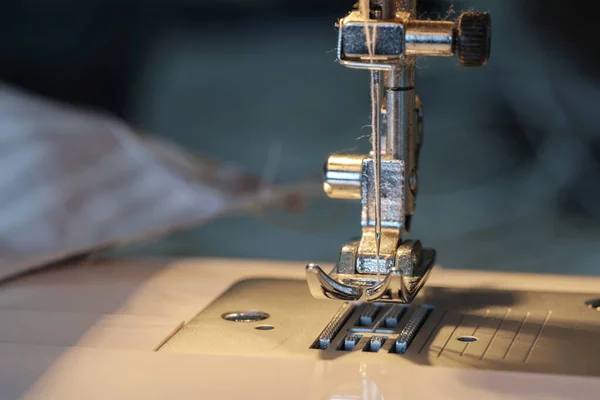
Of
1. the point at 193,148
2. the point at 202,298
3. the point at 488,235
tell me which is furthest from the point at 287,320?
the point at 193,148

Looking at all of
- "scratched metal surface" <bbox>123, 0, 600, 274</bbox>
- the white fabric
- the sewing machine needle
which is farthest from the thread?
"scratched metal surface" <bbox>123, 0, 600, 274</bbox>

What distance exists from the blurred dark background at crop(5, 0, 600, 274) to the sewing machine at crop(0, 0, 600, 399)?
0.53 metres

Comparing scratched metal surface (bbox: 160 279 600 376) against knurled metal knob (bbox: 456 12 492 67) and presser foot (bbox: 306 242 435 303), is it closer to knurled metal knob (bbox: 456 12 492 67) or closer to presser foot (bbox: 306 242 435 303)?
presser foot (bbox: 306 242 435 303)

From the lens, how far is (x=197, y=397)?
811 millimetres

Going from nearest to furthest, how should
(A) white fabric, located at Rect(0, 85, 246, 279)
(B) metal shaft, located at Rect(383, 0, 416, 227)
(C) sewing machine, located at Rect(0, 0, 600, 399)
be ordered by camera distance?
(C) sewing machine, located at Rect(0, 0, 600, 399)
(B) metal shaft, located at Rect(383, 0, 416, 227)
(A) white fabric, located at Rect(0, 85, 246, 279)

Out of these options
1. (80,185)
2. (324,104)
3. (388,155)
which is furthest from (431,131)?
(388,155)

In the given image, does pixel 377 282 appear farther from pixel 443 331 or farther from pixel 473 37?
pixel 473 37

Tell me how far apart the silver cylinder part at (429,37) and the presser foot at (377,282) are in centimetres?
19

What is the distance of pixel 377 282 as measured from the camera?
0.94 m

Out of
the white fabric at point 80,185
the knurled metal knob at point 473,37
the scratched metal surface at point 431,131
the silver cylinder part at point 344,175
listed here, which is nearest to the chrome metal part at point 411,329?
the silver cylinder part at point 344,175

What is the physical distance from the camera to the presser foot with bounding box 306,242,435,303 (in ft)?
2.92

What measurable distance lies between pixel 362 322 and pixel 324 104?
87cm

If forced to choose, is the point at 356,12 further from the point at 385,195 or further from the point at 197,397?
the point at 197,397

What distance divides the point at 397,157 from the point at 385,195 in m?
0.04
